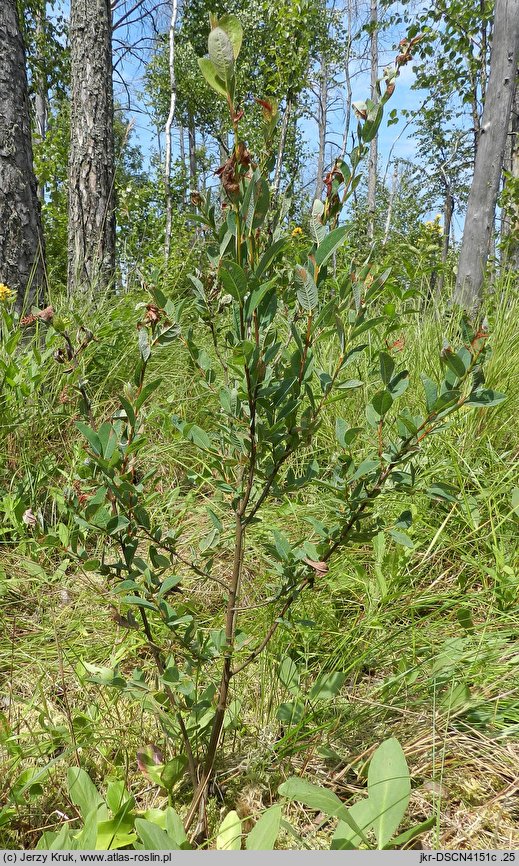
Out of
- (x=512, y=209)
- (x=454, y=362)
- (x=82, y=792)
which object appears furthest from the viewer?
(x=512, y=209)

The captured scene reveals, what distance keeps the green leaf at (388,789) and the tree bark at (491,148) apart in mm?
2917

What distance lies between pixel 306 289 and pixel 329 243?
66 millimetres

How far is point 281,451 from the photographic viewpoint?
34.1 inches

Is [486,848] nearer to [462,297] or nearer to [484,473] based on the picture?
[484,473]

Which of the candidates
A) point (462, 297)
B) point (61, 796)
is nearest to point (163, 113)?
point (462, 297)

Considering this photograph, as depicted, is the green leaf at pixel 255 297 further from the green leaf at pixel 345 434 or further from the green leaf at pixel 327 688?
the green leaf at pixel 327 688

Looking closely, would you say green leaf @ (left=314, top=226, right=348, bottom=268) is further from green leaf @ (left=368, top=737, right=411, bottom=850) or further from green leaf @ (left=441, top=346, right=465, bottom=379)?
green leaf @ (left=368, top=737, right=411, bottom=850)

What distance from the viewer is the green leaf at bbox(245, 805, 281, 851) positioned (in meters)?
0.74

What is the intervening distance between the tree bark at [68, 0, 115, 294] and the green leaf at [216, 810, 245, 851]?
298 centimetres

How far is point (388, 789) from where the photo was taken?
2.71 ft

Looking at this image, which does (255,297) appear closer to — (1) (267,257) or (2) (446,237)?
(1) (267,257)

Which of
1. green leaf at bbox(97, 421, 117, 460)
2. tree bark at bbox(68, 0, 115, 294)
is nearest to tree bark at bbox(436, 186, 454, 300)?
tree bark at bbox(68, 0, 115, 294)

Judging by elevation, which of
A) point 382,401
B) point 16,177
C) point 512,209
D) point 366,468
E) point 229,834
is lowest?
point 229,834

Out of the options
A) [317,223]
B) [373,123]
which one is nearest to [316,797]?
[317,223]
